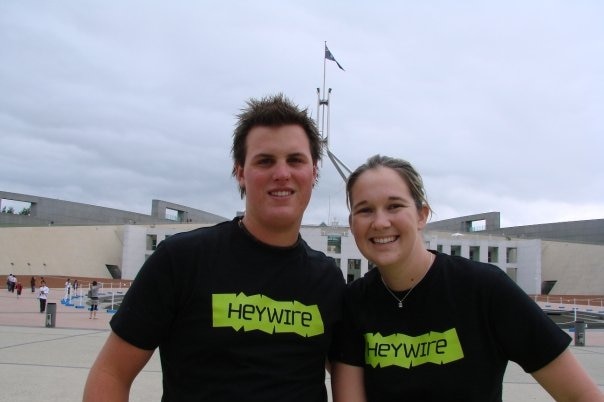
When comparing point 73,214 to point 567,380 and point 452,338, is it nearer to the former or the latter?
point 452,338

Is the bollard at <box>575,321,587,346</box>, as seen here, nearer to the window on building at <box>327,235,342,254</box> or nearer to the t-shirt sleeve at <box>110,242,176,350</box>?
the t-shirt sleeve at <box>110,242,176,350</box>

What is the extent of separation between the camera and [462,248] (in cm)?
5684

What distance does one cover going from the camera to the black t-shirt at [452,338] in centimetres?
226

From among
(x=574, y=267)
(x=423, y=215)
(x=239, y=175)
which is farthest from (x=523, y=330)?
(x=574, y=267)

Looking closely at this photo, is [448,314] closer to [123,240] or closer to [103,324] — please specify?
[103,324]

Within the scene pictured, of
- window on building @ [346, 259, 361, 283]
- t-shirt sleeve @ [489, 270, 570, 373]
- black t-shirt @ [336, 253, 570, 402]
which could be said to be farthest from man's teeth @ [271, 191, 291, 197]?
window on building @ [346, 259, 361, 283]

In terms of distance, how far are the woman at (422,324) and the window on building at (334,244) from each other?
50.0 metres

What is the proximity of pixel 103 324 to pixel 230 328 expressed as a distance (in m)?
15.1

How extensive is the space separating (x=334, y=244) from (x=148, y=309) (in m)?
50.8

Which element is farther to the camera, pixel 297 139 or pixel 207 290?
pixel 297 139

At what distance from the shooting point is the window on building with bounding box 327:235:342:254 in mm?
52344

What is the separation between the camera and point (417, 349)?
91.4 inches

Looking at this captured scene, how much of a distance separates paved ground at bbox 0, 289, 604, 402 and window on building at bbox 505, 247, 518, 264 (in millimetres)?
48697

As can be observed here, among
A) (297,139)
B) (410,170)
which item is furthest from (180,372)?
(410,170)
